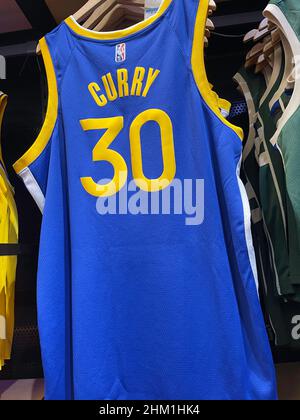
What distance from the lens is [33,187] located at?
0.86 metres

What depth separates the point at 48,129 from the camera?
87cm

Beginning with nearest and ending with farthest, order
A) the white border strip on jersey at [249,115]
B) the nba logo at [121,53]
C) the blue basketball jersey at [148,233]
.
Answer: the blue basketball jersey at [148,233] → the nba logo at [121,53] → the white border strip on jersey at [249,115]

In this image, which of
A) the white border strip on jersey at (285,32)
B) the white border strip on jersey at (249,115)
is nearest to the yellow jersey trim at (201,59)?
the white border strip on jersey at (285,32)

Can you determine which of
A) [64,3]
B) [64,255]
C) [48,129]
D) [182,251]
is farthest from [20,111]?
[182,251]

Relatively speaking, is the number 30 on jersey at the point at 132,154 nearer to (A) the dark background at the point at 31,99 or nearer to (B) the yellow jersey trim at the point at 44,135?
(B) the yellow jersey trim at the point at 44,135

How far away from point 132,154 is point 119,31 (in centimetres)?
28

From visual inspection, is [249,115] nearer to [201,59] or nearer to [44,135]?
[201,59]

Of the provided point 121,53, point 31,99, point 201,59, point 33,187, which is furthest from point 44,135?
point 31,99

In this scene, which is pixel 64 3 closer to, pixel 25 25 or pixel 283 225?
pixel 25 25

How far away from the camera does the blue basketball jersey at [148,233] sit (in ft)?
2.43

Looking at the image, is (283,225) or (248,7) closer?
(283,225)

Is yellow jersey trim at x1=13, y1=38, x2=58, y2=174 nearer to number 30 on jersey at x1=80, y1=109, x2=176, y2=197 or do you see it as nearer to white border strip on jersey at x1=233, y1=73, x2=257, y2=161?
number 30 on jersey at x1=80, y1=109, x2=176, y2=197

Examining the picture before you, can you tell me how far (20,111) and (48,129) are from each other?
0.50 m

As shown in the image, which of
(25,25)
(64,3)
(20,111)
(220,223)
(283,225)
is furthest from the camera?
(20,111)
